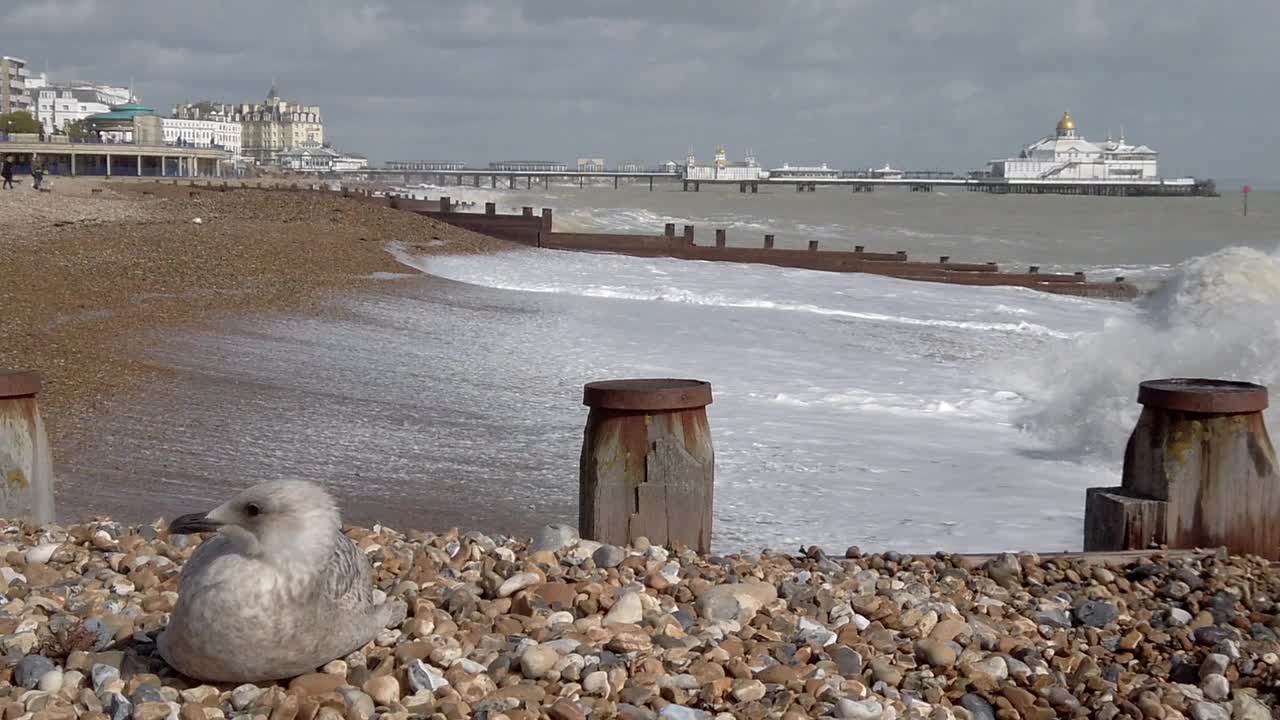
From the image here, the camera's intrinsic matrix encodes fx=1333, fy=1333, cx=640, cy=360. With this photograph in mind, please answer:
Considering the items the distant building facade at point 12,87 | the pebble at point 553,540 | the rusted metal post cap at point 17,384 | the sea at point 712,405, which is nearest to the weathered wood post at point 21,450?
the rusted metal post cap at point 17,384

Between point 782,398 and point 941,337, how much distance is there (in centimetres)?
558

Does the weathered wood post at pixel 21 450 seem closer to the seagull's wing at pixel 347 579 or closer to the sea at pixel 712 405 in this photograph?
the sea at pixel 712 405

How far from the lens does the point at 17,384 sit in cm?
476

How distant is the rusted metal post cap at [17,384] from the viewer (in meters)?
4.75

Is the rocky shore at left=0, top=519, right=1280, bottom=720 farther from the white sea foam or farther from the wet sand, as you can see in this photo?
the white sea foam

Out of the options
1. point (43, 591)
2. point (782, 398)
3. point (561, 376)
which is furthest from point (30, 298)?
point (43, 591)

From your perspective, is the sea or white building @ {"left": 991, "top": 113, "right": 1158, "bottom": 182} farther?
white building @ {"left": 991, "top": 113, "right": 1158, "bottom": 182}

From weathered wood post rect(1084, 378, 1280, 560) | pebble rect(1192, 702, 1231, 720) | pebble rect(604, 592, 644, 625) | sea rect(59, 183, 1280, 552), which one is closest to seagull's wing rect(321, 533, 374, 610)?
pebble rect(604, 592, 644, 625)

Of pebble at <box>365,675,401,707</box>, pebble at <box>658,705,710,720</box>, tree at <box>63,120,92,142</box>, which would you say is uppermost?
tree at <box>63,120,92,142</box>

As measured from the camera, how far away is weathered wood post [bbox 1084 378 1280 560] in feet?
16.0

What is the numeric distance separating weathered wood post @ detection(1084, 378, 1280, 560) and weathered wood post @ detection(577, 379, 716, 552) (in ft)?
5.37

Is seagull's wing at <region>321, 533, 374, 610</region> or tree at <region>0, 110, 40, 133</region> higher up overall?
tree at <region>0, 110, 40, 133</region>

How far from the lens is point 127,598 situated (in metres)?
4.06

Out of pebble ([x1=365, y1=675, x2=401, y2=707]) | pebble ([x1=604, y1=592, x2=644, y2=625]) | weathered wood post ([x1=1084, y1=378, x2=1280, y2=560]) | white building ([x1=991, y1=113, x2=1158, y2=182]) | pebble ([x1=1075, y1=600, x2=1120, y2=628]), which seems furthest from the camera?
white building ([x1=991, y1=113, x2=1158, y2=182])
